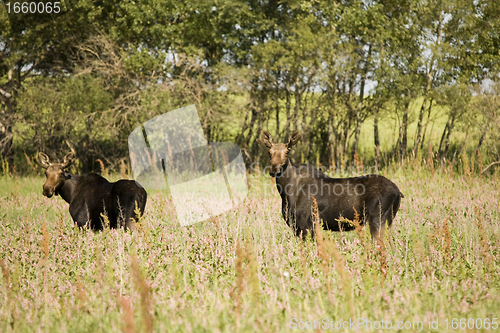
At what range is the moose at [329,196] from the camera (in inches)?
229

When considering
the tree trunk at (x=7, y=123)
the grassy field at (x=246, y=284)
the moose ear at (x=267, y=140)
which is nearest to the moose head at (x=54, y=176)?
the grassy field at (x=246, y=284)

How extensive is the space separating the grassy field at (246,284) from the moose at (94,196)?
12.8 inches

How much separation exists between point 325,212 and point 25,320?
3880 millimetres

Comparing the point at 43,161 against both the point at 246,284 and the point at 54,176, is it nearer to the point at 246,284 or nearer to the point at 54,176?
the point at 54,176

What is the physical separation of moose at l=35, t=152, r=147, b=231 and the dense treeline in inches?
326

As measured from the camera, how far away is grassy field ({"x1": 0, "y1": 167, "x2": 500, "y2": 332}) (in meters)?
3.51

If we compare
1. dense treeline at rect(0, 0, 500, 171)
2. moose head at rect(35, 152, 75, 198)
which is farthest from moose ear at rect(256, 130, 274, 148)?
dense treeline at rect(0, 0, 500, 171)

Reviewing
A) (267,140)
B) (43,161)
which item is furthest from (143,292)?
(43,161)

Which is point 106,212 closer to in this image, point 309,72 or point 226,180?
point 226,180

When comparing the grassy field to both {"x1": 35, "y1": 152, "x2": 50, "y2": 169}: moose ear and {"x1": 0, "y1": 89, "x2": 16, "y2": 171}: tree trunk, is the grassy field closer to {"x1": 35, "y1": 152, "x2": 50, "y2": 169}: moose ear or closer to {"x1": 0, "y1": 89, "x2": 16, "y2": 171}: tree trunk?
{"x1": 35, "y1": 152, "x2": 50, "y2": 169}: moose ear

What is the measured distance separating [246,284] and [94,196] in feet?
12.4

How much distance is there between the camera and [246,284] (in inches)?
177

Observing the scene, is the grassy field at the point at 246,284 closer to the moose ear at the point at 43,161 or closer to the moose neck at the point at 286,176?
the moose neck at the point at 286,176

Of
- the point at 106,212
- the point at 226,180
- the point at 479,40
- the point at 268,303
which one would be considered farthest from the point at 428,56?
the point at 268,303
